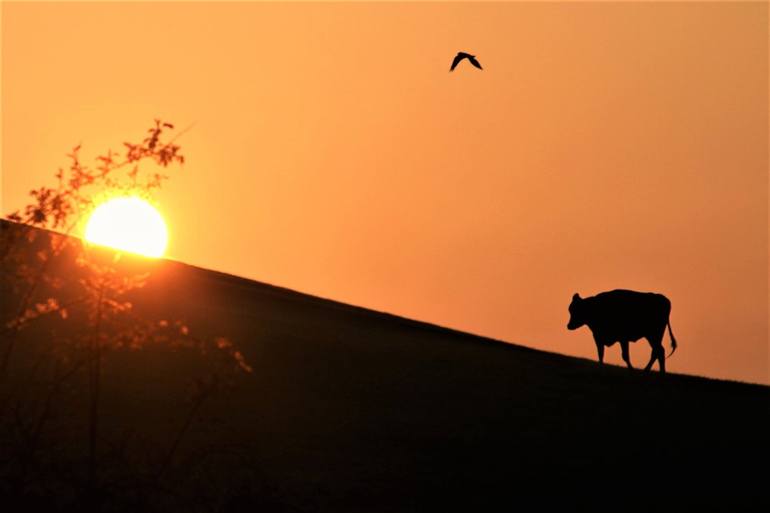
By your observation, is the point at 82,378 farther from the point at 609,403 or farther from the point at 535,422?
the point at 609,403

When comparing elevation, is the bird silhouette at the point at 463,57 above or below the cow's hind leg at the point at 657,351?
above

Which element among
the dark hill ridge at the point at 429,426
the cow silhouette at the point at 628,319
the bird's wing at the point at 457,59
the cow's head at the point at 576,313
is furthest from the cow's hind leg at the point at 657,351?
the bird's wing at the point at 457,59

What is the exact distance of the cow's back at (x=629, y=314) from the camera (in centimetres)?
2684

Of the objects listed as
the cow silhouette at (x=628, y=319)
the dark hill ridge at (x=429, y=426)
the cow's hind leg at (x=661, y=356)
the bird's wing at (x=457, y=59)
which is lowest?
the dark hill ridge at (x=429, y=426)

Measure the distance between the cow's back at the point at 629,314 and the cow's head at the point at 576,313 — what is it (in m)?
0.93

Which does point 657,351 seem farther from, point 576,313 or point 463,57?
point 463,57

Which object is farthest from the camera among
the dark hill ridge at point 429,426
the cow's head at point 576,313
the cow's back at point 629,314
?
the cow's head at point 576,313

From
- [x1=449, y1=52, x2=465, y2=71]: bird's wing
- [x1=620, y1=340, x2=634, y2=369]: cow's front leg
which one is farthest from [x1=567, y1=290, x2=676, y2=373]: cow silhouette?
[x1=449, y1=52, x2=465, y2=71]: bird's wing

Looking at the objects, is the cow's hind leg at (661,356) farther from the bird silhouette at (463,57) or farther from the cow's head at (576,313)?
the bird silhouette at (463,57)

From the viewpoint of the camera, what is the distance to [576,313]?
29141 mm

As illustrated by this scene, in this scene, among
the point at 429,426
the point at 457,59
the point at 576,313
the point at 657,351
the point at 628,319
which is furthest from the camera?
the point at 576,313

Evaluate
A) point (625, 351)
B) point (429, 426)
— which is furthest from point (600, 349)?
point (429, 426)

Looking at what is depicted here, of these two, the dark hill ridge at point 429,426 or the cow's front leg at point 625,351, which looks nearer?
the dark hill ridge at point 429,426

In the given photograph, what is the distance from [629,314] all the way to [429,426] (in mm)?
9960
